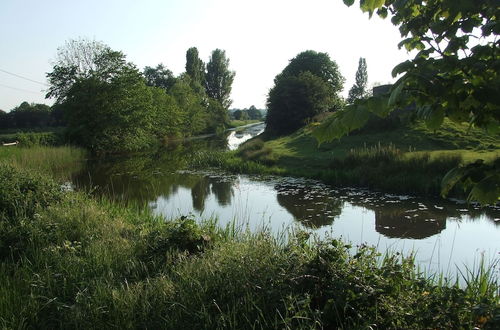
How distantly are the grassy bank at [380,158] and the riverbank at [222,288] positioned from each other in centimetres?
857

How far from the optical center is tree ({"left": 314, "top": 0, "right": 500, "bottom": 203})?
5.35 ft

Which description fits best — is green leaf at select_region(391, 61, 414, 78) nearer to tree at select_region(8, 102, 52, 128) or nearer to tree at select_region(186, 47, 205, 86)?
tree at select_region(8, 102, 52, 128)

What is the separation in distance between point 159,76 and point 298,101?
5966 cm

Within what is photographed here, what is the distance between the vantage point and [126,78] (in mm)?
35844

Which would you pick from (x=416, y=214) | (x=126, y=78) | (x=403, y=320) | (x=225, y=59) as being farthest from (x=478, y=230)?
(x=225, y=59)

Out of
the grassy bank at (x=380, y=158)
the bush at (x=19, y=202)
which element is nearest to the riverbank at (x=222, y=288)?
the bush at (x=19, y=202)

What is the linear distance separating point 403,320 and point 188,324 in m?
1.95

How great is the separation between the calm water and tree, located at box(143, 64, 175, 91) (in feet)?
235

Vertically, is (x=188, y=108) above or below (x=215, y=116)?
above

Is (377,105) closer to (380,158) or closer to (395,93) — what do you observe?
(395,93)

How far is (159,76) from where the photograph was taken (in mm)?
90438

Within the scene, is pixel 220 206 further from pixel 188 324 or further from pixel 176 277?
pixel 188 324

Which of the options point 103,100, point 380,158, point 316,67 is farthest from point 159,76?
point 380,158

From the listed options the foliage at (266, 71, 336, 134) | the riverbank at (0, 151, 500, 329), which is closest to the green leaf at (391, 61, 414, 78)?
the riverbank at (0, 151, 500, 329)
